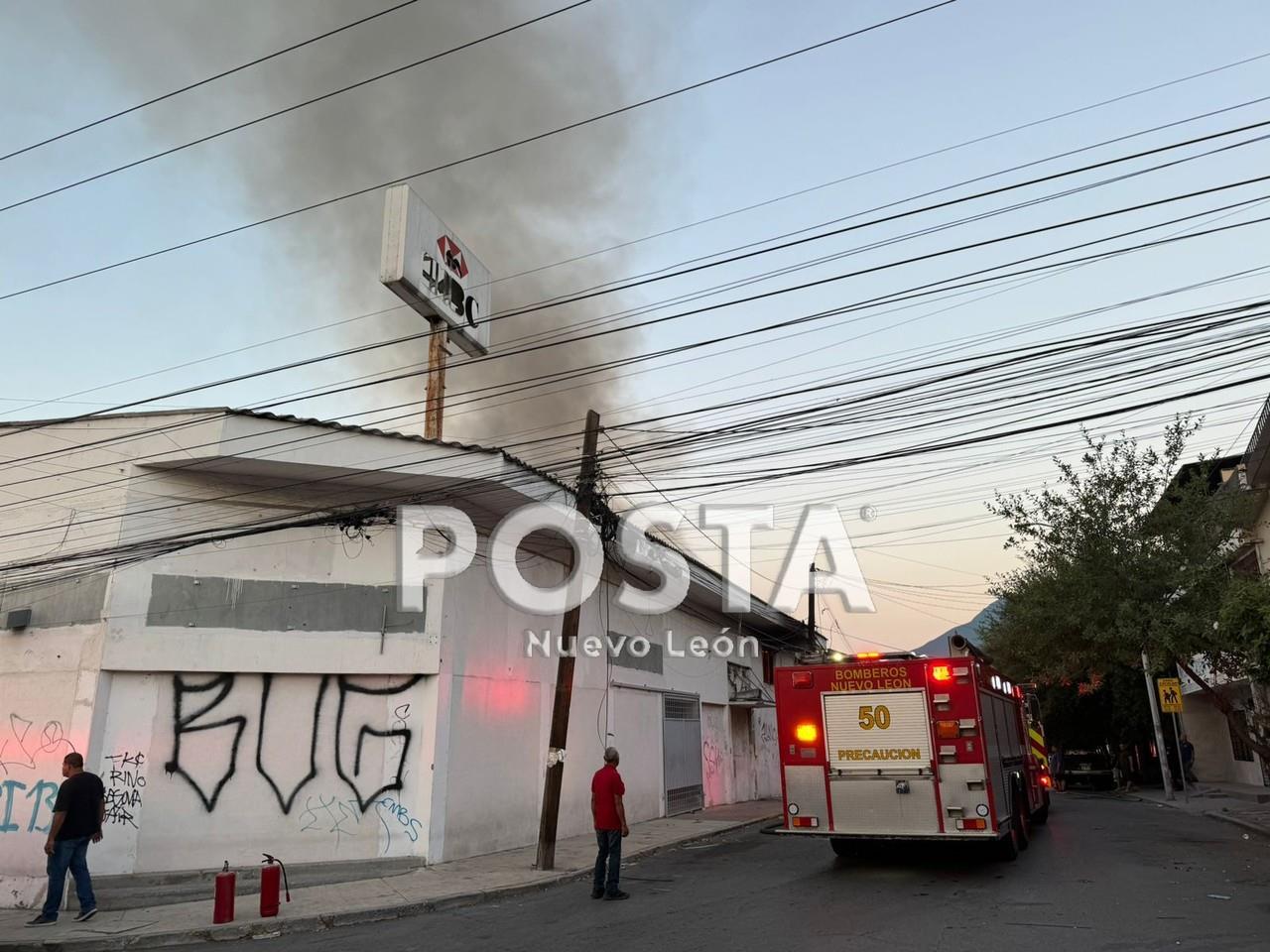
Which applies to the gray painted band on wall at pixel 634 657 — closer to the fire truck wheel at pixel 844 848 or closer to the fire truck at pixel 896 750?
the fire truck wheel at pixel 844 848

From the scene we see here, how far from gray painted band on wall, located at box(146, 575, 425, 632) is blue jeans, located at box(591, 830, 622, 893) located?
459cm

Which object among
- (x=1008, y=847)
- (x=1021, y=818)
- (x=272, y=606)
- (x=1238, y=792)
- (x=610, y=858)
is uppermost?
(x=272, y=606)

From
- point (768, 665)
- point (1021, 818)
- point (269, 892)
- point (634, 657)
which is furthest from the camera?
point (768, 665)

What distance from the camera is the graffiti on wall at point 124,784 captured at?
37.5 ft

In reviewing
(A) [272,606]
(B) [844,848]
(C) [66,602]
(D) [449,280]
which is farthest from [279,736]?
(D) [449,280]

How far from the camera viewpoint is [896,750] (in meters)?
11.0

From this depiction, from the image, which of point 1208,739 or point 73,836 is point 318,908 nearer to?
point 73,836

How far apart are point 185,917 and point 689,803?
45.5 ft

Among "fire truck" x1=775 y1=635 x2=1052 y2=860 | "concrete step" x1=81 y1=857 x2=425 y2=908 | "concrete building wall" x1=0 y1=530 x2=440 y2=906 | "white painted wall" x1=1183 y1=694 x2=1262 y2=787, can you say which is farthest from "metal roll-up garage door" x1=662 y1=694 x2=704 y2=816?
"white painted wall" x1=1183 y1=694 x2=1262 y2=787

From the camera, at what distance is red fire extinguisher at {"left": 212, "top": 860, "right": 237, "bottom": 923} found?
9086 millimetres

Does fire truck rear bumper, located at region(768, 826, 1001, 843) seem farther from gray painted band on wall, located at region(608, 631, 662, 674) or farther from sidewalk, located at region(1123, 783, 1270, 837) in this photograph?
sidewalk, located at region(1123, 783, 1270, 837)

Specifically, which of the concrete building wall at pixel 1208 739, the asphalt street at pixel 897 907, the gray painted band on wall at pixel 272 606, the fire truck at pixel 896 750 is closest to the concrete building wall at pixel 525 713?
the gray painted band on wall at pixel 272 606

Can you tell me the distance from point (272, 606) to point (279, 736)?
6.10 feet

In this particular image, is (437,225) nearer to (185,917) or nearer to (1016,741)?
(185,917)
